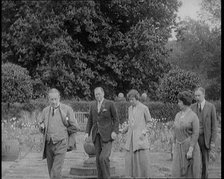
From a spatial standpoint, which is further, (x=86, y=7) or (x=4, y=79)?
(x=86, y=7)

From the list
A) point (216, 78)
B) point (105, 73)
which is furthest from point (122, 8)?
point (216, 78)

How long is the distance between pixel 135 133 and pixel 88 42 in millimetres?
17678

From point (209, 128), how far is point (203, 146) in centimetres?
32

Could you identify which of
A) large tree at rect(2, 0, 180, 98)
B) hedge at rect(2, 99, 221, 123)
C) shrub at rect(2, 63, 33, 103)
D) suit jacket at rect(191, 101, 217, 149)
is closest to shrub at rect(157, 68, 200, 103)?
hedge at rect(2, 99, 221, 123)

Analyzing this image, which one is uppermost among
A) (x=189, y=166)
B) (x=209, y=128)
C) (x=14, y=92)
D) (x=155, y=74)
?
(x=155, y=74)

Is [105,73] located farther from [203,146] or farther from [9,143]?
[203,146]

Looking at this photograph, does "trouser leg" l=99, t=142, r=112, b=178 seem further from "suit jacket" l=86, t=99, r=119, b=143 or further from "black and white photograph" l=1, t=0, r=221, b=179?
"black and white photograph" l=1, t=0, r=221, b=179

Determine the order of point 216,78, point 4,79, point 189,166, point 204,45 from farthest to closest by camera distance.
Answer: point 204,45 → point 216,78 → point 4,79 → point 189,166

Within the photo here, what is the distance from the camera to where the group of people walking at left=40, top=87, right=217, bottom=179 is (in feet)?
22.1

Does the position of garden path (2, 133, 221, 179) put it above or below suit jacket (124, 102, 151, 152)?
below

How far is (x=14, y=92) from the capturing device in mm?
18406

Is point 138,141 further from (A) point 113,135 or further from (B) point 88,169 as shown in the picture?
(B) point 88,169

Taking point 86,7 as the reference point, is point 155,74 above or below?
below

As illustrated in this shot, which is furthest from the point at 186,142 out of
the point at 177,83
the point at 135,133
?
the point at 177,83
